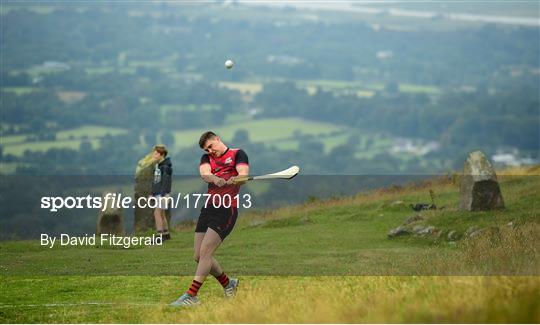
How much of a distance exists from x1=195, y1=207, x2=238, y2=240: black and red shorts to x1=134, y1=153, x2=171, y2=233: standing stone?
14163mm

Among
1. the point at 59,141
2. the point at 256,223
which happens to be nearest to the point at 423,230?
the point at 256,223

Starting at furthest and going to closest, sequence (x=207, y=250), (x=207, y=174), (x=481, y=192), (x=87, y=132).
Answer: (x=87, y=132), (x=481, y=192), (x=207, y=174), (x=207, y=250)

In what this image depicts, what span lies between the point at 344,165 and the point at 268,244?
14903cm

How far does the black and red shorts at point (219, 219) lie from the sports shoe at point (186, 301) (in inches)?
42.8

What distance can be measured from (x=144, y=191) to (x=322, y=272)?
11.7m

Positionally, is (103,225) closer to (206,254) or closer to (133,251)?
(133,251)

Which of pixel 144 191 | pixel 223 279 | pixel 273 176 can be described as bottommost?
pixel 223 279

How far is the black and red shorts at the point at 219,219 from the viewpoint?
18844 millimetres

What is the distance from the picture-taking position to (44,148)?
530 feet

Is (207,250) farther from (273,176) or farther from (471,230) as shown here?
(471,230)

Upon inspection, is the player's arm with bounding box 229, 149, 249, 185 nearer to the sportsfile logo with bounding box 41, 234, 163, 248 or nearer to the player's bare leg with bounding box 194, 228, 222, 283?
the player's bare leg with bounding box 194, 228, 222, 283

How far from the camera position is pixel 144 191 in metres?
34.0

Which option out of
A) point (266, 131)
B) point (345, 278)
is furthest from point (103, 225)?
point (266, 131)

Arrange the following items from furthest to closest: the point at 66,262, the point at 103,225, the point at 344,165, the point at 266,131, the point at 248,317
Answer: the point at 266,131
the point at 344,165
the point at 103,225
the point at 66,262
the point at 248,317
